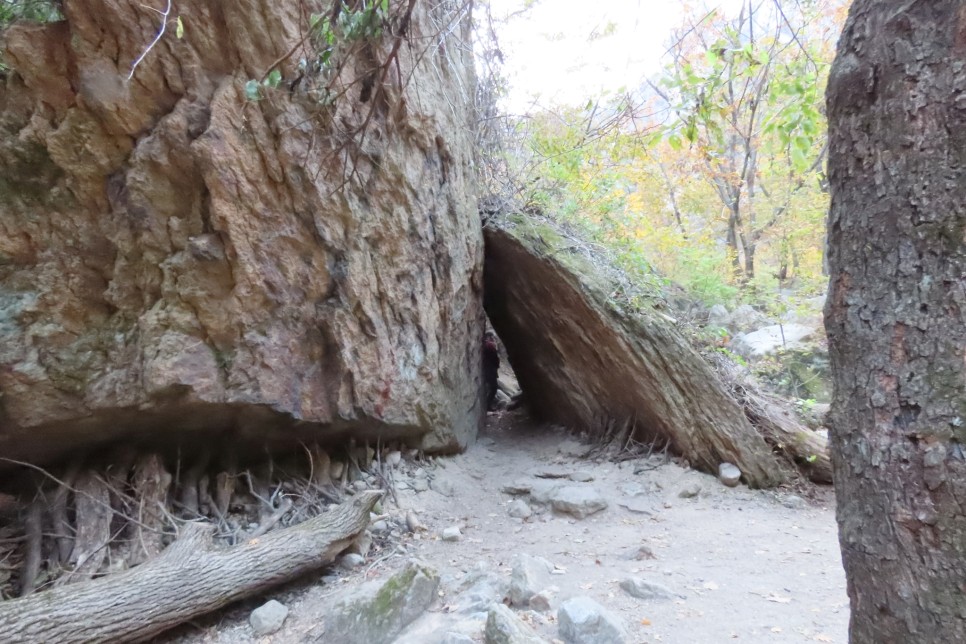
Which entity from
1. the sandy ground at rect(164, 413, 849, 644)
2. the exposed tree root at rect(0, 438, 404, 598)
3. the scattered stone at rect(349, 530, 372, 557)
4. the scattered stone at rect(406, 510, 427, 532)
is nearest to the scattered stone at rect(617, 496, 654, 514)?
the sandy ground at rect(164, 413, 849, 644)

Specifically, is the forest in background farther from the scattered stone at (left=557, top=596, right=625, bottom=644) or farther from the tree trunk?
the scattered stone at (left=557, top=596, right=625, bottom=644)

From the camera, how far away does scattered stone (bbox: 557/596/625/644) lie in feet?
8.75

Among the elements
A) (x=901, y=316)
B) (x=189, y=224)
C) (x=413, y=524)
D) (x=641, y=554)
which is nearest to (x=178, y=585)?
(x=413, y=524)

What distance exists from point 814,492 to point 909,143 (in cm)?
486

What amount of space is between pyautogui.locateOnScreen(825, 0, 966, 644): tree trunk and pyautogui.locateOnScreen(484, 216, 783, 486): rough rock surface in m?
4.19

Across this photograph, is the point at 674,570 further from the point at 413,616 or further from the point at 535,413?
the point at 535,413

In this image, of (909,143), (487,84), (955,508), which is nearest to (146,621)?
(955,508)

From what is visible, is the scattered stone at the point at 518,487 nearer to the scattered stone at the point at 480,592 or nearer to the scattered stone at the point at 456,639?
the scattered stone at the point at 480,592

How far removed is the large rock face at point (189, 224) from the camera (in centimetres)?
325

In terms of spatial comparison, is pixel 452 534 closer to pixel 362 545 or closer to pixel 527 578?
pixel 362 545

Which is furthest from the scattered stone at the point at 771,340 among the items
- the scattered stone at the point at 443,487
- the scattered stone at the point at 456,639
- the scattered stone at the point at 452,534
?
the scattered stone at the point at 456,639

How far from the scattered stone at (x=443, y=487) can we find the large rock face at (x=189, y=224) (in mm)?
1286

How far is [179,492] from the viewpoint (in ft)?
14.1

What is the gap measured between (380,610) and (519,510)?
7.43ft
